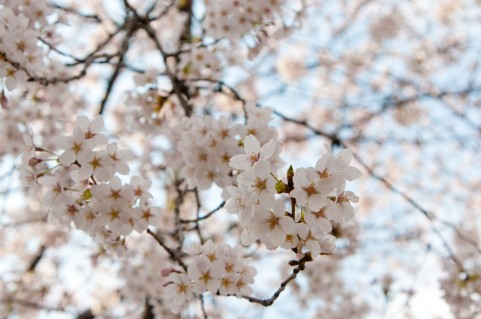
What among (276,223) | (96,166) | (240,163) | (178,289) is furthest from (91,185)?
(276,223)

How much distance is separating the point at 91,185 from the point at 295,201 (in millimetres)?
802

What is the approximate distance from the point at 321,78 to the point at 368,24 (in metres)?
1.15

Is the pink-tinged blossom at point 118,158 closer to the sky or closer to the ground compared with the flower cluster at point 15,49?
closer to the ground

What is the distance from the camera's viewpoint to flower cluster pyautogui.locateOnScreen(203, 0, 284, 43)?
270 centimetres

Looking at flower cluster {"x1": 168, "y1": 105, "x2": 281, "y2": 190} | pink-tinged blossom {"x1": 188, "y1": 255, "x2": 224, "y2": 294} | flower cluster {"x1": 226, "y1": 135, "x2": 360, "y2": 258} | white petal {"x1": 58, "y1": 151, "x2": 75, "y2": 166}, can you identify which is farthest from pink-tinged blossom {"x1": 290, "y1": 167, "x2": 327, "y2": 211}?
white petal {"x1": 58, "y1": 151, "x2": 75, "y2": 166}

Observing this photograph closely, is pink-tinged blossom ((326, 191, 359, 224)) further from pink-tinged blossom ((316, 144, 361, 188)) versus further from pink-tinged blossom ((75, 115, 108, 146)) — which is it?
pink-tinged blossom ((75, 115, 108, 146))

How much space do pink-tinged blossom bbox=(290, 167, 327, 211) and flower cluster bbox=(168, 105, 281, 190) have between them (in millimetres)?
610

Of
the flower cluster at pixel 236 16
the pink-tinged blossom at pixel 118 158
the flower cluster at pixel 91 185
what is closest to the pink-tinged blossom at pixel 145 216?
the flower cluster at pixel 91 185

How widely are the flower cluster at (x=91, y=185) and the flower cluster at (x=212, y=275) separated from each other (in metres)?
0.25

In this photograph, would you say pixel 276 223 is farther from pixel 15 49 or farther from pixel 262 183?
pixel 15 49

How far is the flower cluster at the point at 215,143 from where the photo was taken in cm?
201

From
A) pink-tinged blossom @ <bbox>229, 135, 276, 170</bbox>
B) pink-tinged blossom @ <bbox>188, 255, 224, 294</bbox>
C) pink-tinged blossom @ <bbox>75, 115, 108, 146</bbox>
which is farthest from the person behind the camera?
pink-tinged blossom @ <bbox>75, 115, 108, 146</bbox>

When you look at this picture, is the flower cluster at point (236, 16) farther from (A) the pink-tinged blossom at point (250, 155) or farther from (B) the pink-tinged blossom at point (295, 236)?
Result: (B) the pink-tinged blossom at point (295, 236)

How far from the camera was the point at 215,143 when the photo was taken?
204 cm
